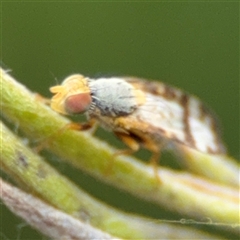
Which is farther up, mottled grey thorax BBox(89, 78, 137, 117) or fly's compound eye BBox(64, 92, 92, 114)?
mottled grey thorax BBox(89, 78, 137, 117)

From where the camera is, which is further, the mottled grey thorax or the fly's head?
the mottled grey thorax

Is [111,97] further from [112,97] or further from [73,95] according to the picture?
[73,95]

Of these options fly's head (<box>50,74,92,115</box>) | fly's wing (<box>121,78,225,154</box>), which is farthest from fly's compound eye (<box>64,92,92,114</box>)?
fly's wing (<box>121,78,225,154</box>)

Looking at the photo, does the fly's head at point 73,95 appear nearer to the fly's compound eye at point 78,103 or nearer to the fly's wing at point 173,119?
the fly's compound eye at point 78,103

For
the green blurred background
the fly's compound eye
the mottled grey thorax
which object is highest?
the green blurred background

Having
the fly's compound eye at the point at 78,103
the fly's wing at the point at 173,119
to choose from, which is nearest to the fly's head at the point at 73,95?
the fly's compound eye at the point at 78,103

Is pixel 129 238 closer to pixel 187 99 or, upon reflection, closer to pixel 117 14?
pixel 187 99

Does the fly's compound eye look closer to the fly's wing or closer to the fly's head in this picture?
the fly's head
